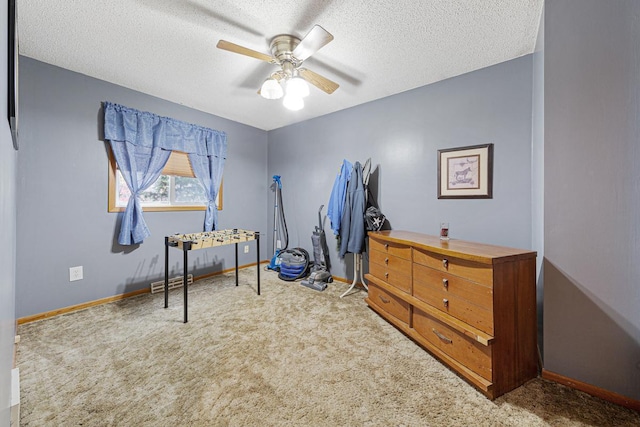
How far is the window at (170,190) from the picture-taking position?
9.39ft

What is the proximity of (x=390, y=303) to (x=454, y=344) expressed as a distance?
71 cm

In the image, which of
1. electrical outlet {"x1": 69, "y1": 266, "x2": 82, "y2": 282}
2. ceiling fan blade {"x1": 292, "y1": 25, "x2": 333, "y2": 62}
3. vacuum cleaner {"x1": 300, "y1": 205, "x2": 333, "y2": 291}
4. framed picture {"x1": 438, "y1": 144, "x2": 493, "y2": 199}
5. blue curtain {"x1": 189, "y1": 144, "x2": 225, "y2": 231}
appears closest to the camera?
ceiling fan blade {"x1": 292, "y1": 25, "x2": 333, "y2": 62}

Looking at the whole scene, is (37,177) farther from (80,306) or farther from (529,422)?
(529,422)

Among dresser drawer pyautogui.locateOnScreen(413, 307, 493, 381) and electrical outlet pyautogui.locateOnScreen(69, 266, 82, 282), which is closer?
dresser drawer pyautogui.locateOnScreen(413, 307, 493, 381)

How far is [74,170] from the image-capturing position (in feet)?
8.47

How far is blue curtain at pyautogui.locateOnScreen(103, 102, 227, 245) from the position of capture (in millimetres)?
2799

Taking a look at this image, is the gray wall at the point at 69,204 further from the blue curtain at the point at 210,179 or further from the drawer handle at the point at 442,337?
the drawer handle at the point at 442,337

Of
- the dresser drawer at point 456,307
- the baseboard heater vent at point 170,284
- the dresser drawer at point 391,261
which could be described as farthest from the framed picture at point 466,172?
the baseboard heater vent at point 170,284

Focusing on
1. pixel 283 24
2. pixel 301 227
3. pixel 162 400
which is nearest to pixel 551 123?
pixel 283 24

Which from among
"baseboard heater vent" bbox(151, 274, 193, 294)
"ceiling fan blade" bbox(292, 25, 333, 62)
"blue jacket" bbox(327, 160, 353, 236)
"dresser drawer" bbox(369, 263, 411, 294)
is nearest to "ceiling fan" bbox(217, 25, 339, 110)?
"ceiling fan blade" bbox(292, 25, 333, 62)

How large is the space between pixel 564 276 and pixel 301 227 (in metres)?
3.15

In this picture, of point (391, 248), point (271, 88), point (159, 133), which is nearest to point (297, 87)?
point (271, 88)

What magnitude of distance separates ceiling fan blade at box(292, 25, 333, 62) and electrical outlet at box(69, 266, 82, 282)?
300 cm

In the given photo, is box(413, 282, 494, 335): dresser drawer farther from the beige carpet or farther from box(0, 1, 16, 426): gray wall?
box(0, 1, 16, 426): gray wall
